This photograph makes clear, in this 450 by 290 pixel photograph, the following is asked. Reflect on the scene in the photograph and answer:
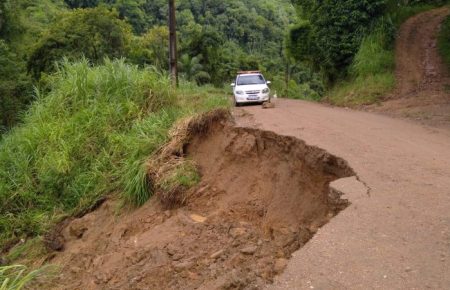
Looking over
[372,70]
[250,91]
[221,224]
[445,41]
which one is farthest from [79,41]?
[221,224]

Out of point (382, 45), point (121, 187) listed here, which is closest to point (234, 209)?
point (121, 187)

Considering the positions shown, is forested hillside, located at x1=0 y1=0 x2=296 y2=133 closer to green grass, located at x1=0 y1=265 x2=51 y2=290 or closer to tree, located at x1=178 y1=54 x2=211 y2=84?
tree, located at x1=178 y1=54 x2=211 y2=84

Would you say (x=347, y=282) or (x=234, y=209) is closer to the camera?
(x=347, y=282)

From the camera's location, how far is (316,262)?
4.01 metres

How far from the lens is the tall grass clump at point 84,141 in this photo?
961cm

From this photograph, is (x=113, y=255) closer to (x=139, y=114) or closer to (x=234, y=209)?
(x=234, y=209)

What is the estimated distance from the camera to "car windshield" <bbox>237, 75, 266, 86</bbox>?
57.1 ft

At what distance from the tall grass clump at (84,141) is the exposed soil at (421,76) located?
6.32 meters

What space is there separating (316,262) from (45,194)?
773 centimetres

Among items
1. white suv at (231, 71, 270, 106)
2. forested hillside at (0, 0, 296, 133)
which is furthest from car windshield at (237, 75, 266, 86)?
forested hillside at (0, 0, 296, 133)

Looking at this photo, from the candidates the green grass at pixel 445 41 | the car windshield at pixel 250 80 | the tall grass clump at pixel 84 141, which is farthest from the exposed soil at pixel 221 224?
the green grass at pixel 445 41

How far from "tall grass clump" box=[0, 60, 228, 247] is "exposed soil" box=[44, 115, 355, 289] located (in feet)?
2.56

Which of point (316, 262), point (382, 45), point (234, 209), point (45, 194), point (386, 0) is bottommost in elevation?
point (45, 194)

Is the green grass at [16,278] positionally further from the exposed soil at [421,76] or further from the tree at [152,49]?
the tree at [152,49]
